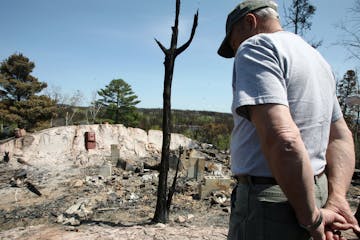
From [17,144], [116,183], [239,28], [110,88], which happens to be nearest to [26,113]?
[110,88]

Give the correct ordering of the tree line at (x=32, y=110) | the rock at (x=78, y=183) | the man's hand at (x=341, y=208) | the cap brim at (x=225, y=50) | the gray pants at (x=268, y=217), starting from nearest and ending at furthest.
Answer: the gray pants at (x=268, y=217) < the man's hand at (x=341, y=208) < the cap brim at (x=225, y=50) < the rock at (x=78, y=183) < the tree line at (x=32, y=110)

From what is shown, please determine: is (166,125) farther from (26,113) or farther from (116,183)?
(26,113)

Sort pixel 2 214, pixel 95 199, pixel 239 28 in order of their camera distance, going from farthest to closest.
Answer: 1. pixel 95 199
2. pixel 2 214
3. pixel 239 28

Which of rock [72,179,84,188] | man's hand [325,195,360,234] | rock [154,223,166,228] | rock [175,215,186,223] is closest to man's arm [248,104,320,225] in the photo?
man's hand [325,195,360,234]

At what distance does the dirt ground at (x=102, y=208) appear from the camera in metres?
5.01

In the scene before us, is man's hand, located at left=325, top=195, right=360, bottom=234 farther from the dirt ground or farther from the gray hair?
the dirt ground

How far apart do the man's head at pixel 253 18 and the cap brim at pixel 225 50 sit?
12 cm

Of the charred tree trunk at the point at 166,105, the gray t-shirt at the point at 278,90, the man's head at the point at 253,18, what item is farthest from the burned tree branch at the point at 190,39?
the gray t-shirt at the point at 278,90

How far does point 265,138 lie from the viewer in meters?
1.14

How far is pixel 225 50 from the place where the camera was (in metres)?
1.69

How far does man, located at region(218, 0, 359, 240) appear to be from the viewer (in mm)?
1133

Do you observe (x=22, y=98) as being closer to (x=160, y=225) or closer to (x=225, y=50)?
(x=160, y=225)

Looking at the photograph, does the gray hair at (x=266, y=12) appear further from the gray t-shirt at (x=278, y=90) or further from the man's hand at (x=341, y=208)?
the man's hand at (x=341, y=208)

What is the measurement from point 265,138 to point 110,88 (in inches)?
1096
